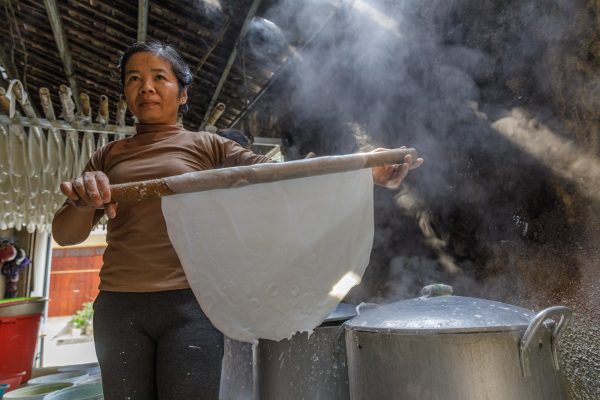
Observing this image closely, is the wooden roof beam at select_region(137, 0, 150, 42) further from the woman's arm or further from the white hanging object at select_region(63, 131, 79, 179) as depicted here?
the woman's arm

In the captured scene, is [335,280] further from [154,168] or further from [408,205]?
[408,205]

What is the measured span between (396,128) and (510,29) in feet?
3.22

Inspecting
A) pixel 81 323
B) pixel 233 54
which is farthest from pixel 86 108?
pixel 81 323

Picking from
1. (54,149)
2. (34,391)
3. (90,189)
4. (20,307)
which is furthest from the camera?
(20,307)

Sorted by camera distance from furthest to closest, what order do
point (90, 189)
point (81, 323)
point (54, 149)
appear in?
1. point (81, 323)
2. point (54, 149)
3. point (90, 189)

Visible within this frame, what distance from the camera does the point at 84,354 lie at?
406 inches

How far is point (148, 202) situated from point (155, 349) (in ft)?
1.48

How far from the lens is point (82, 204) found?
109 cm

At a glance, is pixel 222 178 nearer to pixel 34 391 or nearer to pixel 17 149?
pixel 34 391

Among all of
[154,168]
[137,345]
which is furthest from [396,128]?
[137,345]

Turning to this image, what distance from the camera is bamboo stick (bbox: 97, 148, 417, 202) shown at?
109cm

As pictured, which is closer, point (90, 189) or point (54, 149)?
point (90, 189)

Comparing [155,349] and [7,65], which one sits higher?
[7,65]

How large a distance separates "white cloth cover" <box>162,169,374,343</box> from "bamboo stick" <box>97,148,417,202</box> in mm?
49
